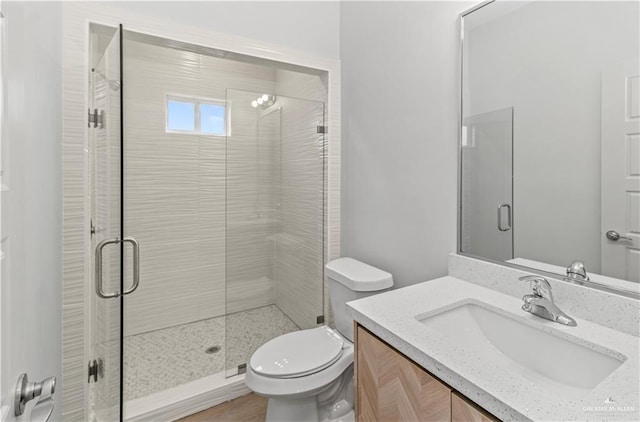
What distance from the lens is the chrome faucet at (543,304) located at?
900mm

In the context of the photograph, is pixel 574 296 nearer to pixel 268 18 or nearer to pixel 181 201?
pixel 268 18

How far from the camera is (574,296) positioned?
37.7 inches

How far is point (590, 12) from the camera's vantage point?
941 mm

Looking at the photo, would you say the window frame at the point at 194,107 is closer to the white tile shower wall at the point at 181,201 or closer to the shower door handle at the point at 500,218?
the white tile shower wall at the point at 181,201

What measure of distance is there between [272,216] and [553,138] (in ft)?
5.28

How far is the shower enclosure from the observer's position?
148cm

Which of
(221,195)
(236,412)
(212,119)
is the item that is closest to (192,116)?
(212,119)

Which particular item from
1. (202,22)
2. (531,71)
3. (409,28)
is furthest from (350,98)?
(531,71)

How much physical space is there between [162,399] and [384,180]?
1.68 meters

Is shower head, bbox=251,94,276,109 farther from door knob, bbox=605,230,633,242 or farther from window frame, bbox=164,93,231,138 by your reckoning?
door knob, bbox=605,230,633,242

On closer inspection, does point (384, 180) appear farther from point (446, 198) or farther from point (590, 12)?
point (590, 12)

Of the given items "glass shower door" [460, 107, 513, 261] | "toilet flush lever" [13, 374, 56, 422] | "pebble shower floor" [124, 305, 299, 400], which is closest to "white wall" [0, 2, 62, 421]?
"toilet flush lever" [13, 374, 56, 422]

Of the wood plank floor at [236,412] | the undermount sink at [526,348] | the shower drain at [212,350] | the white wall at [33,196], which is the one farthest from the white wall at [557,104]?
the shower drain at [212,350]

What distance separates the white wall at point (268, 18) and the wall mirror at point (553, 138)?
3.37ft
